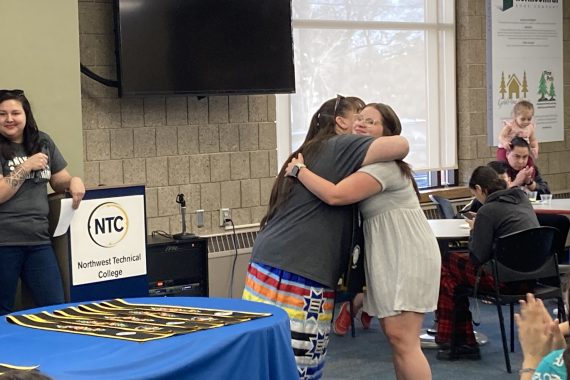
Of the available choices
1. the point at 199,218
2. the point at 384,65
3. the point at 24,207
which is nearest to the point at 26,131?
the point at 24,207

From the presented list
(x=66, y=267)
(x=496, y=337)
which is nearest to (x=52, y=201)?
(x=66, y=267)

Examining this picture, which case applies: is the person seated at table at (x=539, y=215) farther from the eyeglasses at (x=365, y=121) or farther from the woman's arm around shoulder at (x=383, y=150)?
the woman's arm around shoulder at (x=383, y=150)

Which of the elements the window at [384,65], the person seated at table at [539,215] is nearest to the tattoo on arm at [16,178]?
the person seated at table at [539,215]

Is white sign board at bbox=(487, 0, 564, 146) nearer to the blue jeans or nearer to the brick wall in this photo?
the brick wall

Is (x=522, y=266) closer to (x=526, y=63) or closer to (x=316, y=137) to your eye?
(x=316, y=137)

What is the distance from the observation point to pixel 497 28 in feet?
26.7

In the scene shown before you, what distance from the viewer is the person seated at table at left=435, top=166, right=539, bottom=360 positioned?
523 cm

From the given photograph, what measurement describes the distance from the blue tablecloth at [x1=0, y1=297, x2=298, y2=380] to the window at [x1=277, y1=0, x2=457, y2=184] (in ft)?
13.9

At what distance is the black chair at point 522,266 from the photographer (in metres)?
5.14

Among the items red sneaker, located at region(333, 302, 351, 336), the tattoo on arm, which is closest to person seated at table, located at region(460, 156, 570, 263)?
red sneaker, located at region(333, 302, 351, 336)

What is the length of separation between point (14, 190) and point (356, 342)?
8.09 feet

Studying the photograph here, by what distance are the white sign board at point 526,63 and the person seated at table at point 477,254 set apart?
284 cm

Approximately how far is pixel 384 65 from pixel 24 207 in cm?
391

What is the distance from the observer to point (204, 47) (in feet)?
20.9
